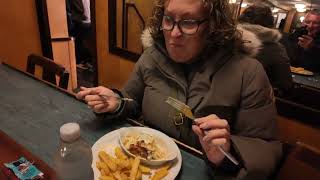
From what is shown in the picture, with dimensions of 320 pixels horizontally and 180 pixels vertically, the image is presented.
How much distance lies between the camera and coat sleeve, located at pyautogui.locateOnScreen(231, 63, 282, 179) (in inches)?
32.4

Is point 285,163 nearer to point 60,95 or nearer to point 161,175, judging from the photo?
point 161,175

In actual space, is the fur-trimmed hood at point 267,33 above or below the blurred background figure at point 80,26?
above

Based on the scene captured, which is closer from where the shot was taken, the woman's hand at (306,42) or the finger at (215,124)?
the finger at (215,124)

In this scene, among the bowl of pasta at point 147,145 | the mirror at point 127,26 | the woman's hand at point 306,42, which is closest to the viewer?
the bowl of pasta at point 147,145

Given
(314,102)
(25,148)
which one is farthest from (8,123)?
(314,102)

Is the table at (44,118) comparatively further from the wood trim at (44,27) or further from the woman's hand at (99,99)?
the wood trim at (44,27)

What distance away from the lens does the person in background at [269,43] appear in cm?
167

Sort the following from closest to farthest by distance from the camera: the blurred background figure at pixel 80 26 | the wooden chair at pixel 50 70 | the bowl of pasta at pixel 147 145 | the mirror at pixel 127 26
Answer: the bowl of pasta at pixel 147 145, the wooden chair at pixel 50 70, the mirror at pixel 127 26, the blurred background figure at pixel 80 26

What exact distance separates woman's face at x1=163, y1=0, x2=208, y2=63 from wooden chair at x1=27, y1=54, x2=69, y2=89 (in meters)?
0.70

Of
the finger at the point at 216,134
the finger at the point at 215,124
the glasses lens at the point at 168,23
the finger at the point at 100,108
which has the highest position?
the glasses lens at the point at 168,23

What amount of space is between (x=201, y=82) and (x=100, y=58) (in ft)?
6.91

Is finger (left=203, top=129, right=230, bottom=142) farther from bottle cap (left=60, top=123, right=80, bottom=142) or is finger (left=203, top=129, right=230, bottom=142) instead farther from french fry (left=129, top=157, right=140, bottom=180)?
bottle cap (left=60, top=123, right=80, bottom=142)

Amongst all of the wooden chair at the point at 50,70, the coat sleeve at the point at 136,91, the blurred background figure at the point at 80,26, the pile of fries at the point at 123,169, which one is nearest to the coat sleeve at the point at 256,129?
the pile of fries at the point at 123,169

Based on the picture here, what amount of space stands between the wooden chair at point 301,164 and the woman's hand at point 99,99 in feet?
2.20
